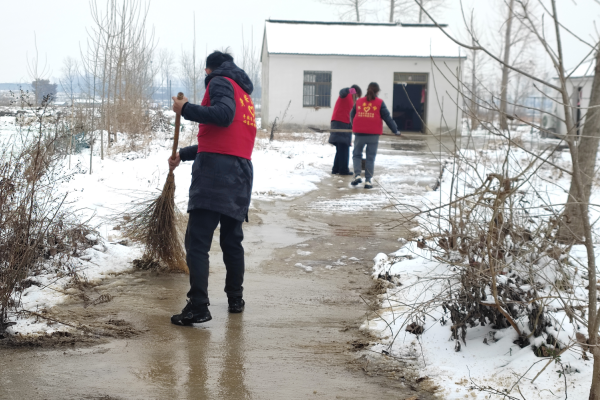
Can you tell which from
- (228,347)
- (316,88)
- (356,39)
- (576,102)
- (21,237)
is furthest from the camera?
(356,39)

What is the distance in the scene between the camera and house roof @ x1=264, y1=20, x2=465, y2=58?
86.3 ft

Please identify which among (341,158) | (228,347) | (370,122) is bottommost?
(228,347)

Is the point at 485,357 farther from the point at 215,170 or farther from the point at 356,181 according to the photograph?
the point at 356,181

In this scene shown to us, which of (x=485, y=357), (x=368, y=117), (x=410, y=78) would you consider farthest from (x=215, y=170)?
(x=410, y=78)

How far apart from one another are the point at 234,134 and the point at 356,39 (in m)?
25.1

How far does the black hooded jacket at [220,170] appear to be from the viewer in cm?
370

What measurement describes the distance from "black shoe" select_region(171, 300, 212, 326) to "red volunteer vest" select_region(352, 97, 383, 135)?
6346 millimetres

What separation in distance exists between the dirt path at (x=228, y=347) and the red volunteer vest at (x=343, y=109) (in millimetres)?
6263

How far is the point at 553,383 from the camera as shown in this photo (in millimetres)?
2879

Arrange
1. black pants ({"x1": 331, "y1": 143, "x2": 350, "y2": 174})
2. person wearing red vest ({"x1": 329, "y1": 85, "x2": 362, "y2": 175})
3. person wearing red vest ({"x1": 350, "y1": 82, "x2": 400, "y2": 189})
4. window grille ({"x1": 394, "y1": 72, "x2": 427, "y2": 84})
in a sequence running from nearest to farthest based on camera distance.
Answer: person wearing red vest ({"x1": 350, "y1": 82, "x2": 400, "y2": 189}) → person wearing red vest ({"x1": 329, "y1": 85, "x2": 362, "y2": 175}) → black pants ({"x1": 331, "y1": 143, "x2": 350, "y2": 174}) → window grille ({"x1": 394, "y1": 72, "x2": 427, "y2": 84})

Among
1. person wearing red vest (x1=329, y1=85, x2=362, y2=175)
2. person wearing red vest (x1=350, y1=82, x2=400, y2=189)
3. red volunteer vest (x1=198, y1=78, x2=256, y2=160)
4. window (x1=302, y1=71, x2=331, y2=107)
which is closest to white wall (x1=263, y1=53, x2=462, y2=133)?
window (x1=302, y1=71, x2=331, y2=107)

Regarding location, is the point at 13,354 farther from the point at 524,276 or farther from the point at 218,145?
the point at 524,276

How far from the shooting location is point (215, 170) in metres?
3.79

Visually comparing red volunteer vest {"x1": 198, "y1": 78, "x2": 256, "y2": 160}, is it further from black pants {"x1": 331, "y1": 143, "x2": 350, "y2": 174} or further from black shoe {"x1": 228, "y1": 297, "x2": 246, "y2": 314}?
black pants {"x1": 331, "y1": 143, "x2": 350, "y2": 174}
